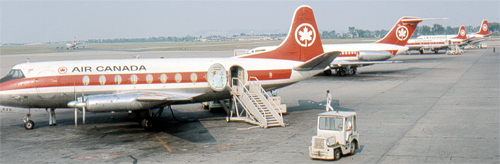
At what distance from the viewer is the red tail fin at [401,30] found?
56438 mm

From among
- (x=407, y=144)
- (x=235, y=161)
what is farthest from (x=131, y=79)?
(x=407, y=144)

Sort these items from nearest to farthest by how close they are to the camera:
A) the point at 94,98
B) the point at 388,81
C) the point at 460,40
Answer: the point at 94,98
the point at 388,81
the point at 460,40

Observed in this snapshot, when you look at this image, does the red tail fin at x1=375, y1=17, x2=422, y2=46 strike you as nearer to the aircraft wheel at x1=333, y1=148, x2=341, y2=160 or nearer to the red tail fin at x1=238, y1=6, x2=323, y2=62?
the red tail fin at x1=238, y1=6, x2=323, y2=62

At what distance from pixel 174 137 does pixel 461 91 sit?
26870 mm

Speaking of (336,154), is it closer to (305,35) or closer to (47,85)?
(305,35)

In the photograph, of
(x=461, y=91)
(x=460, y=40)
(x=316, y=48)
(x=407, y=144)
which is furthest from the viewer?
(x=460, y=40)

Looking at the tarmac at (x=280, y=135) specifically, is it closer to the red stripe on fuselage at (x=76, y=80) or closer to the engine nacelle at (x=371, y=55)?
the red stripe on fuselage at (x=76, y=80)

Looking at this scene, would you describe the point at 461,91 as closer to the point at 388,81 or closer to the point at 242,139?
the point at 388,81

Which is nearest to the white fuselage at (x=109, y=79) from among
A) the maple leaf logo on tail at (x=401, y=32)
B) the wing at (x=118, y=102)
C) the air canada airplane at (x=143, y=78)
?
the air canada airplane at (x=143, y=78)

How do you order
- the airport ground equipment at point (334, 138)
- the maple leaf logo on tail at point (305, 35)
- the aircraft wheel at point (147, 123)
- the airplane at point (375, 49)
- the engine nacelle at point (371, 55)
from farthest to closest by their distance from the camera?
the airplane at point (375, 49) < the engine nacelle at point (371, 55) < the maple leaf logo on tail at point (305, 35) < the aircraft wheel at point (147, 123) < the airport ground equipment at point (334, 138)

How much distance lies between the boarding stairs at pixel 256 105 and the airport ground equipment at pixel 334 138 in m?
6.75

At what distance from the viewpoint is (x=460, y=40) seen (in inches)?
4107

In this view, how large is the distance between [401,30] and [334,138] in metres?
43.2

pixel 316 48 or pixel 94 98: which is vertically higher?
pixel 316 48
